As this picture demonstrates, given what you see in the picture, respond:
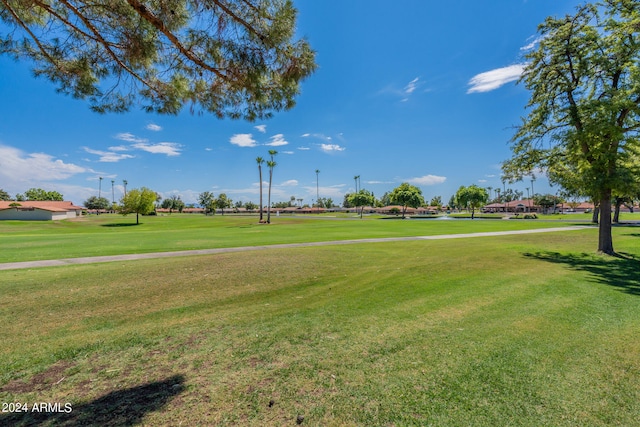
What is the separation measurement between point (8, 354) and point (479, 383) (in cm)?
635

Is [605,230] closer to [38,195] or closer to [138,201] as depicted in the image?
[138,201]

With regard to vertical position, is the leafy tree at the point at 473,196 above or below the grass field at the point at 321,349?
above

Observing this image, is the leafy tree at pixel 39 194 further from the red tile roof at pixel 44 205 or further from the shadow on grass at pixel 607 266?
the shadow on grass at pixel 607 266

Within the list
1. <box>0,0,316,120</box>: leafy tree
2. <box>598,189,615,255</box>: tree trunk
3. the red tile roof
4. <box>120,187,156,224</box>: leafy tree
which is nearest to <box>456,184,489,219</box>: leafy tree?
<box>598,189,615,255</box>: tree trunk

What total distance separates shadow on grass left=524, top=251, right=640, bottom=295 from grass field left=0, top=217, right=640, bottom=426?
16cm

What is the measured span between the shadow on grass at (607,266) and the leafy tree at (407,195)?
214 feet

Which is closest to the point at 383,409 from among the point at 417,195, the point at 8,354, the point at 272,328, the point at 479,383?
the point at 479,383

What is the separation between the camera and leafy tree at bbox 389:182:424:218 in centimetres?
7825

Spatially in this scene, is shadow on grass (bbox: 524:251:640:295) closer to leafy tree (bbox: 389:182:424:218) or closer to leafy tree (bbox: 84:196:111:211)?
leafy tree (bbox: 389:182:424:218)

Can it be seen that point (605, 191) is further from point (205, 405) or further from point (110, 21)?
point (110, 21)

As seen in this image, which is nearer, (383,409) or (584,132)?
(383,409)

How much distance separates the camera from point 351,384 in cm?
351

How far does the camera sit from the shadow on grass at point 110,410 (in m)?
2.81

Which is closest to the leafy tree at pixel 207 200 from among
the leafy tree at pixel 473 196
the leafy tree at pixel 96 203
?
the leafy tree at pixel 96 203
